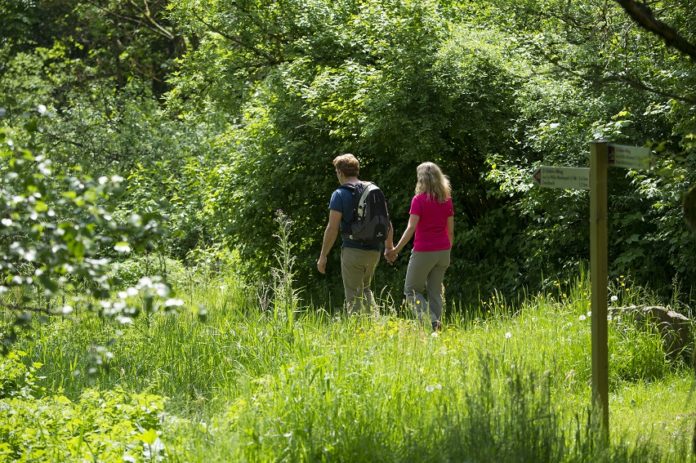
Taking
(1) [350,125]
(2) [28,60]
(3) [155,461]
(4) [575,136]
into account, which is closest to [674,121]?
(4) [575,136]

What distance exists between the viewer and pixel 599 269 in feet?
18.1

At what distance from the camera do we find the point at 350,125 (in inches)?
478

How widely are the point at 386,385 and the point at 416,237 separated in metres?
3.50

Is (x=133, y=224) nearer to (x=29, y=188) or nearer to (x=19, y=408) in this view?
(x=29, y=188)

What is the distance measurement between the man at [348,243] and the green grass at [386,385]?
0.92m

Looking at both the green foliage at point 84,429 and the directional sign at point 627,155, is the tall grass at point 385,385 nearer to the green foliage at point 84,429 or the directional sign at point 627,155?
the green foliage at point 84,429

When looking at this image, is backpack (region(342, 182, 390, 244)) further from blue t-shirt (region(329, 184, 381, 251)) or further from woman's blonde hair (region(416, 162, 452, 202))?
woman's blonde hair (region(416, 162, 452, 202))

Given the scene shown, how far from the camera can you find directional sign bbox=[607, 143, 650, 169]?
17.3 feet

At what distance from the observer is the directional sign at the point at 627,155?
5273mm

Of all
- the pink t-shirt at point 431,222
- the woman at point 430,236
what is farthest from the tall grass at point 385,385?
the pink t-shirt at point 431,222

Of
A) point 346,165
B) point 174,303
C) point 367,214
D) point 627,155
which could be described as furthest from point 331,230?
point 174,303

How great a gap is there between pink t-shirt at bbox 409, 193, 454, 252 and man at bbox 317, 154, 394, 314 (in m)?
0.29

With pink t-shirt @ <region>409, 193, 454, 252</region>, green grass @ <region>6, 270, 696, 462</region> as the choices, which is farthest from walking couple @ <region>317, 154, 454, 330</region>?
green grass @ <region>6, 270, 696, 462</region>

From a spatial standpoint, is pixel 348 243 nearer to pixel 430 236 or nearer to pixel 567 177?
pixel 430 236
